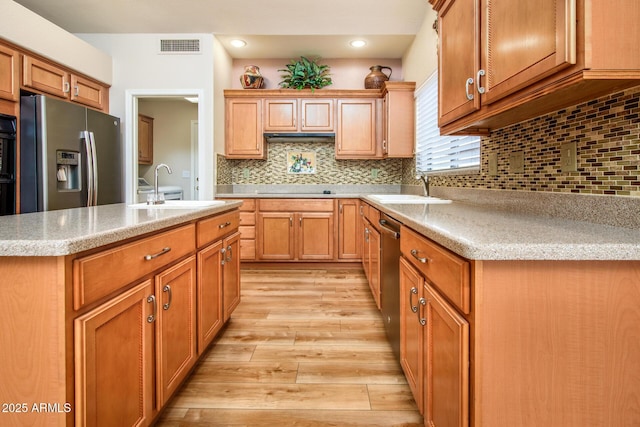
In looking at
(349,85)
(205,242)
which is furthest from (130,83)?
(205,242)

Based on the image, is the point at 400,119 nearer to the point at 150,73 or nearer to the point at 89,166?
the point at 150,73

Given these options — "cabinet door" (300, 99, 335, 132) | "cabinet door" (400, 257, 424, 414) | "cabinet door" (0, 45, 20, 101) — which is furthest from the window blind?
"cabinet door" (0, 45, 20, 101)

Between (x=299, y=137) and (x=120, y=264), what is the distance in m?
3.81

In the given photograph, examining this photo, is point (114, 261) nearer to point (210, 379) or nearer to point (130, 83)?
point (210, 379)

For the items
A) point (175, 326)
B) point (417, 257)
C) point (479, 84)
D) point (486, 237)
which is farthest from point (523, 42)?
point (175, 326)

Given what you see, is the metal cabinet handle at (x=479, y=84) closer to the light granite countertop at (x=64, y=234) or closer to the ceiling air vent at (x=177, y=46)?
the light granite countertop at (x=64, y=234)

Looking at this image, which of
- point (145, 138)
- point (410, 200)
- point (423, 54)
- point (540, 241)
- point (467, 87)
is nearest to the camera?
point (540, 241)

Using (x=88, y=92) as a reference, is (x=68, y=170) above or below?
below

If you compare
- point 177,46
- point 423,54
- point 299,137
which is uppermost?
point 177,46

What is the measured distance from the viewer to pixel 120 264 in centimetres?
115

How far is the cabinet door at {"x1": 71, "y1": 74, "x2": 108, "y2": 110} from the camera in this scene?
3540mm

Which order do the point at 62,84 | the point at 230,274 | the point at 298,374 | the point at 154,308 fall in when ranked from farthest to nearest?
the point at 62,84 < the point at 230,274 < the point at 298,374 < the point at 154,308

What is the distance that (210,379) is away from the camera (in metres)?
1.87

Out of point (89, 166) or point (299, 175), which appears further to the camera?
point (299, 175)
